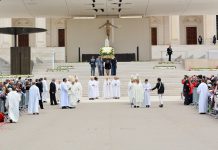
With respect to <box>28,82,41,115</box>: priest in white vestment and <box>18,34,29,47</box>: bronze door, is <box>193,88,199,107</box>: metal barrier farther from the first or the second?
<box>18,34,29,47</box>: bronze door

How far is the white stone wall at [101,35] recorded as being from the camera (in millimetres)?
40406

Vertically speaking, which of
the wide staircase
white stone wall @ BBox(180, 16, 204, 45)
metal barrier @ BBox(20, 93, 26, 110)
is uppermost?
white stone wall @ BBox(180, 16, 204, 45)

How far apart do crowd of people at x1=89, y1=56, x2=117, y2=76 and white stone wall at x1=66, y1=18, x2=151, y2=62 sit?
594cm

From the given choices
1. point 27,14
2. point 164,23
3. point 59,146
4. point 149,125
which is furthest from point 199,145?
point 164,23

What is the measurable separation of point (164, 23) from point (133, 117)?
1643 inches

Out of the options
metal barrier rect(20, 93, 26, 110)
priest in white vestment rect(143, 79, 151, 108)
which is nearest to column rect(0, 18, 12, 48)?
metal barrier rect(20, 93, 26, 110)

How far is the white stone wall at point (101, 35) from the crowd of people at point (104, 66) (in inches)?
234

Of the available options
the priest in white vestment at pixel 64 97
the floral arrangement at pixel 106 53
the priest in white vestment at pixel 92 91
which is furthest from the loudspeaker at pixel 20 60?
the priest in white vestment at pixel 64 97

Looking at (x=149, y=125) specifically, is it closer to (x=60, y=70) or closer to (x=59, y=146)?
(x=59, y=146)

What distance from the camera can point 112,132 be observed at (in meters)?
13.5

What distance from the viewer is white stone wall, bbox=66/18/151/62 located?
40406mm

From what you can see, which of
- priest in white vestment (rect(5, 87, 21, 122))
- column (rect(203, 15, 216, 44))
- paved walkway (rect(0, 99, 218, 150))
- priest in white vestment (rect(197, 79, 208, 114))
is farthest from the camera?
column (rect(203, 15, 216, 44))

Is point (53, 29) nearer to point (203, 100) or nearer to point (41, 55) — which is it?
point (41, 55)

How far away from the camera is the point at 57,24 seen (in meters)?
59.1
